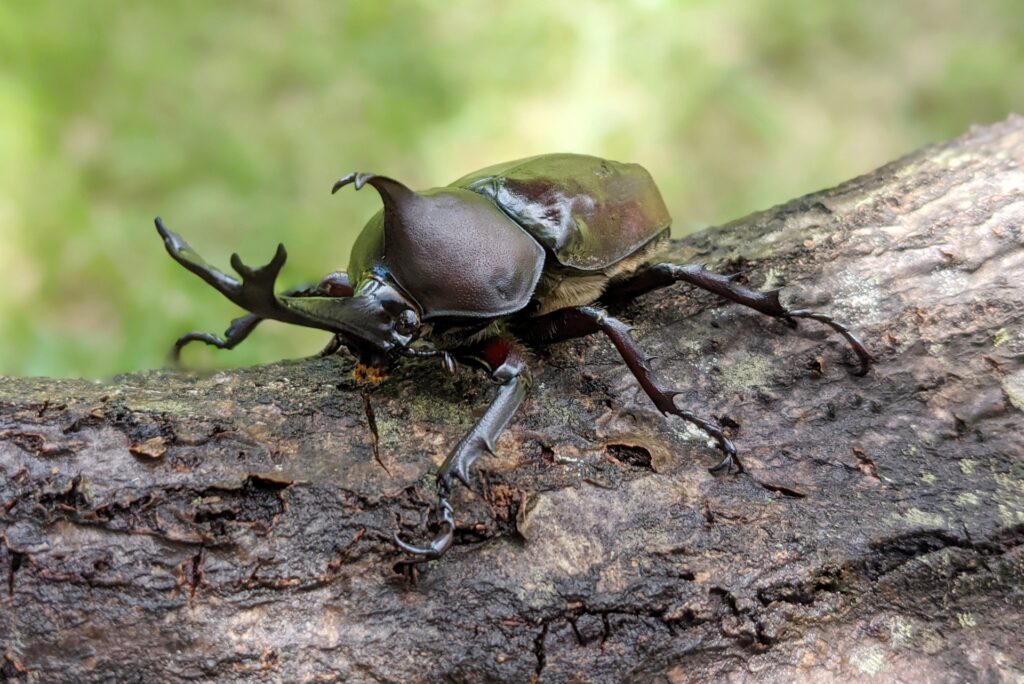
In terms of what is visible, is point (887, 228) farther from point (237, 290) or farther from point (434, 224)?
point (237, 290)

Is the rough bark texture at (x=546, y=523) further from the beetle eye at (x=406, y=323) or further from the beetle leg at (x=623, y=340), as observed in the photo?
the beetle eye at (x=406, y=323)

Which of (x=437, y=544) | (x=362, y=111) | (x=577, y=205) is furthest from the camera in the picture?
(x=362, y=111)

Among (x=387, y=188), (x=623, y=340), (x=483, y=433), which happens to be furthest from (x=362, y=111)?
(x=483, y=433)

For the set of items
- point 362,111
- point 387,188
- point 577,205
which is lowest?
point 577,205

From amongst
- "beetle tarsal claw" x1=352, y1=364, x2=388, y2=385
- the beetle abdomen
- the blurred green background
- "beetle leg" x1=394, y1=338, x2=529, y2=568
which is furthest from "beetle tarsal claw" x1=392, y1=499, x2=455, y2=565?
the blurred green background

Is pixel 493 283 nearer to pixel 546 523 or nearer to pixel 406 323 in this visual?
pixel 406 323

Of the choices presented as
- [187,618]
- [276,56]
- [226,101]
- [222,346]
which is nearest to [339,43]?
[276,56]

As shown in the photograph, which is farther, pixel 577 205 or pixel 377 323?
pixel 577 205
